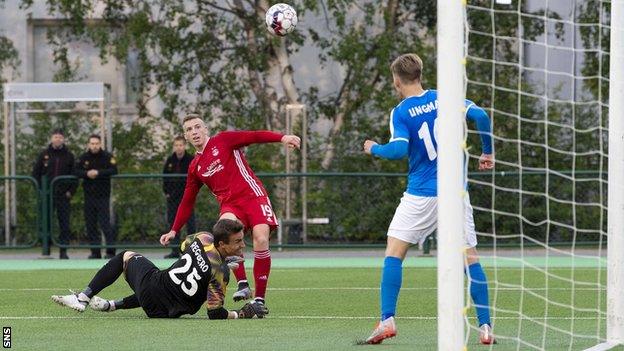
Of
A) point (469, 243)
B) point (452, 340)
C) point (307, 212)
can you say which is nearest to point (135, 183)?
point (307, 212)

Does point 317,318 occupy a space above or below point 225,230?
below

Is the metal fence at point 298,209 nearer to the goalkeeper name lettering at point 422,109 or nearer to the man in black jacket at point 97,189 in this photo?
the man in black jacket at point 97,189

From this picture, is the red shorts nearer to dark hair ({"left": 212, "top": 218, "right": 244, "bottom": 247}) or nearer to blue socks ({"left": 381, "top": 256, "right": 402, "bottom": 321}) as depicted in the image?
dark hair ({"left": 212, "top": 218, "right": 244, "bottom": 247})

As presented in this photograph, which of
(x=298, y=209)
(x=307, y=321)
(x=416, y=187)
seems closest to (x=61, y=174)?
(x=298, y=209)

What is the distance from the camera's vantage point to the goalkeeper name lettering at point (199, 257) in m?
9.90

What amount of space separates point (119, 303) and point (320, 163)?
14169 millimetres

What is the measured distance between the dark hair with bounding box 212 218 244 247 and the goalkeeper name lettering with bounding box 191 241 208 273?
0.45 feet

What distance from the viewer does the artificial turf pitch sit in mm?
8555

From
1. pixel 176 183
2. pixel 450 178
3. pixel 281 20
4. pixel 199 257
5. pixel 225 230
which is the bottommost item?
pixel 199 257

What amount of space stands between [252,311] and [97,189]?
438 inches

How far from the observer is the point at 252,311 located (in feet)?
34.6

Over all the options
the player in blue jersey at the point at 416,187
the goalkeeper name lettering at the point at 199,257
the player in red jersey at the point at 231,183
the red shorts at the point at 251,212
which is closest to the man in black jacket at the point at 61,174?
the player in red jersey at the point at 231,183

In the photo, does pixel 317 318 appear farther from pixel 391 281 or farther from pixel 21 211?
pixel 21 211

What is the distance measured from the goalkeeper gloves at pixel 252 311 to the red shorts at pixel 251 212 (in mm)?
1033
